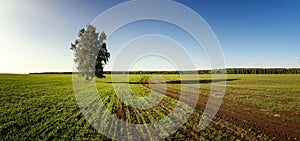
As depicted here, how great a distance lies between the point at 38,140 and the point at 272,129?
10.4m

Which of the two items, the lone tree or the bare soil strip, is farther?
the lone tree

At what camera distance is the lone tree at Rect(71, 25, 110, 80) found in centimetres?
4734

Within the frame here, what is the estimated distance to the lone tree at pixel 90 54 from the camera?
4734cm

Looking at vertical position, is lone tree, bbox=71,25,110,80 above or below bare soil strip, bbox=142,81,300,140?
above

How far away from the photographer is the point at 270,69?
5162 inches

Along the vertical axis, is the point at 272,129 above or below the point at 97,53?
below

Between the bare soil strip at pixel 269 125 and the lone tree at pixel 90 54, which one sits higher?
the lone tree at pixel 90 54

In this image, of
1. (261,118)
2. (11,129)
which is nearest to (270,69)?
(261,118)

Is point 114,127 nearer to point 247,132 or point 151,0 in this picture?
point 247,132

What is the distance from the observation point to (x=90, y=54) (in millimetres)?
47250

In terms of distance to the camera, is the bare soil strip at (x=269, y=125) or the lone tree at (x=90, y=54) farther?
the lone tree at (x=90, y=54)

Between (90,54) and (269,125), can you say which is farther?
(90,54)

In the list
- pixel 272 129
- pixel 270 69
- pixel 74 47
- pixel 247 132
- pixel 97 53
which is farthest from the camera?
pixel 270 69

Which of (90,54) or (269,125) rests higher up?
(90,54)
